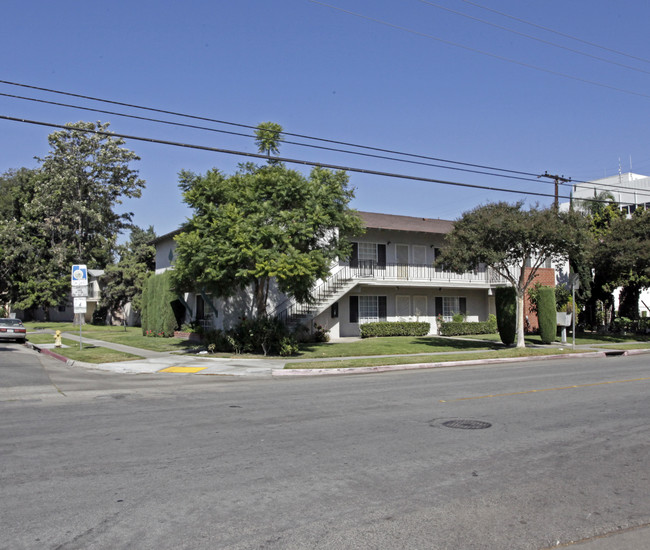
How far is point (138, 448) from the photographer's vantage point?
7.30m

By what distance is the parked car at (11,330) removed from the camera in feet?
100.0

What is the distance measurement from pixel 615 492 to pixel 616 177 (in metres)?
88.5

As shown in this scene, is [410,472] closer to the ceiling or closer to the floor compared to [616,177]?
closer to the floor

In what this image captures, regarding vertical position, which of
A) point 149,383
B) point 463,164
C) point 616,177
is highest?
point 616,177

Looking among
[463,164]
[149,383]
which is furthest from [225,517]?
[463,164]

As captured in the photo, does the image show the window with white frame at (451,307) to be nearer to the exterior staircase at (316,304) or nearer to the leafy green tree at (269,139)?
the exterior staircase at (316,304)

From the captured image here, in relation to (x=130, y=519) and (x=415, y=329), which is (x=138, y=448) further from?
(x=415, y=329)

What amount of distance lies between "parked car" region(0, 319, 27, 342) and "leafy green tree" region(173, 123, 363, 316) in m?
13.6

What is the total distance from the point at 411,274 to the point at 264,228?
49.8 ft

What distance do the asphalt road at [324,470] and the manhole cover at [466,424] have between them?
46mm

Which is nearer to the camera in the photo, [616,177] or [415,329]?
[415,329]

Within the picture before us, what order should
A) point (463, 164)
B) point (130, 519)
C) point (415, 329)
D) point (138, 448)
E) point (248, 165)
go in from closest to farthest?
point (130, 519) < point (138, 448) < point (463, 164) < point (248, 165) < point (415, 329)

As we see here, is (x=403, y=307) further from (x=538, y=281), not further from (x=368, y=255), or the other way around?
(x=538, y=281)

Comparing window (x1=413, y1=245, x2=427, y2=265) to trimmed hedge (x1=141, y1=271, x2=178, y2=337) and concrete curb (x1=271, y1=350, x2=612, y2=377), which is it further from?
trimmed hedge (x1=141, y1=271, x2=178, y2=337)
